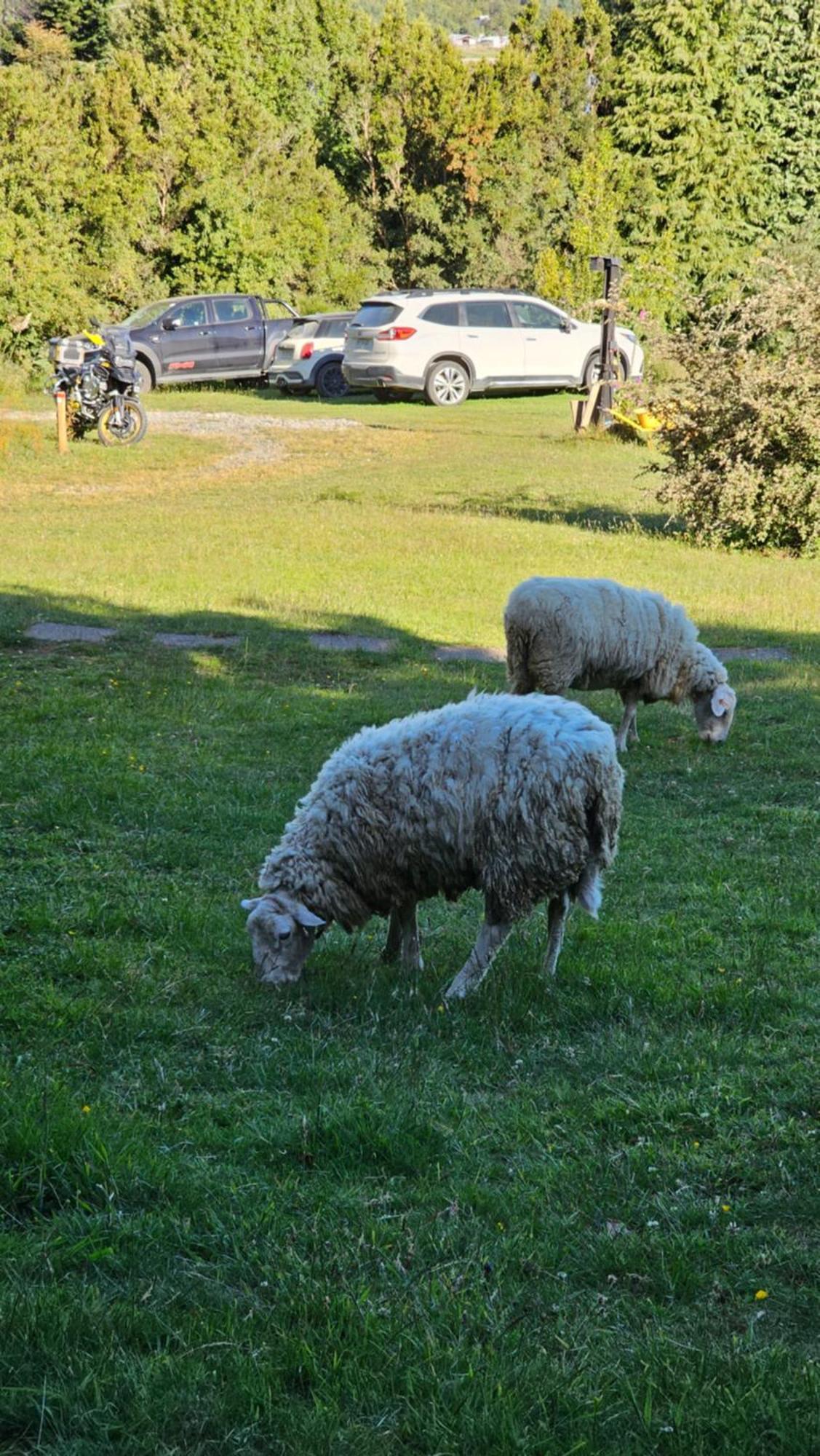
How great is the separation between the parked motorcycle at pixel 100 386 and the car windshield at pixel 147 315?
7.48m

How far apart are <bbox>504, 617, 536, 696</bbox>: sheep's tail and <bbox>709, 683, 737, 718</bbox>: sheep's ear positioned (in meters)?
1.24

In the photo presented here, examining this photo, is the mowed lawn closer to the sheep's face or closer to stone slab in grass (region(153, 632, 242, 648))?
the sheep's face

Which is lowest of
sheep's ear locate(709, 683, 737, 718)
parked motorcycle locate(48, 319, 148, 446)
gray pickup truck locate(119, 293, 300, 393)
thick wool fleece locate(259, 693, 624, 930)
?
sheep's ear locate(709, 683, 737, 718)

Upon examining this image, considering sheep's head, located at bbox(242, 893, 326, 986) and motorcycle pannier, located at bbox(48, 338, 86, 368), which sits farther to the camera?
motorcycle pannier, located at bbox(48, 338, 86, 368)

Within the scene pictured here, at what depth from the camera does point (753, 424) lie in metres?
16.6

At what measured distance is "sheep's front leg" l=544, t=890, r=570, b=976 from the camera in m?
5.87

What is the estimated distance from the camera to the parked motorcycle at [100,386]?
22.6 m

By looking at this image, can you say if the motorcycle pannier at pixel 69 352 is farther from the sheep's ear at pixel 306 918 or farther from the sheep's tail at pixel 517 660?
the sheep's ear at pixel 306 918

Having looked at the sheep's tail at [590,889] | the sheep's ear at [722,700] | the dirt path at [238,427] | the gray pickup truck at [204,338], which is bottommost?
the sheep's ear at [722,700]

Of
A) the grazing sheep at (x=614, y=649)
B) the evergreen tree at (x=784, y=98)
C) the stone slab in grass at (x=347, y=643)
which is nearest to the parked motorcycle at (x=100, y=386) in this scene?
the stone slab in grass at (x=347, y=643)

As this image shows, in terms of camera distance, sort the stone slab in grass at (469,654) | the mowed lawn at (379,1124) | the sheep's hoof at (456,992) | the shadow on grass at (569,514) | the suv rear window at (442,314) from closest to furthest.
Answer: the mowed lawn at (379,1124), the sheep's hoof at (456,992), the stone slab in grass at (469,654), the shadow on grass at (569,514), the suv rear window at (442,314)

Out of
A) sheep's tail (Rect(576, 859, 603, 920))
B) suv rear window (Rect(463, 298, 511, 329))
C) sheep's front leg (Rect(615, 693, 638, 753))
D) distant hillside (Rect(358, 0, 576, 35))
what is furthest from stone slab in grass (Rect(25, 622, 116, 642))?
distant hillside (Rect(358, 0, 576, 35))

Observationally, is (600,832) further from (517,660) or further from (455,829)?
(517,660)

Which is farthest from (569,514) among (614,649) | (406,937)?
(406,937)
